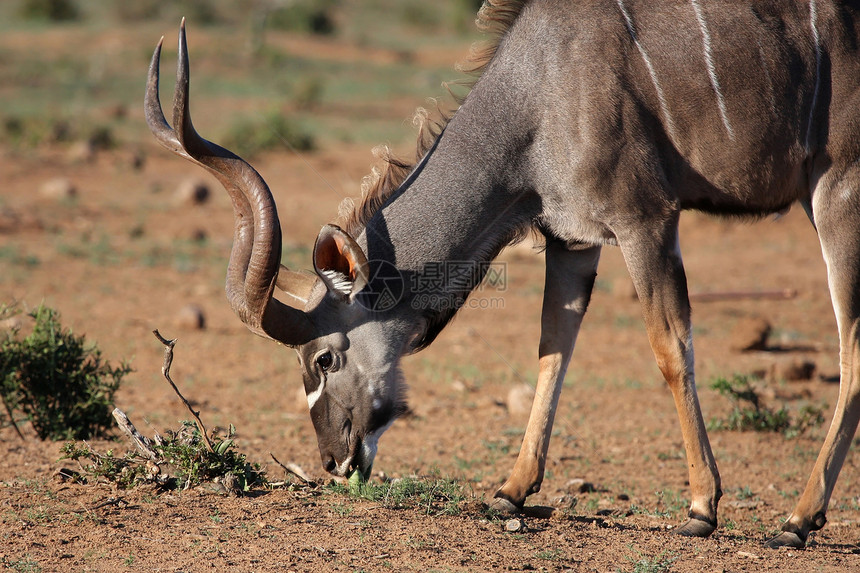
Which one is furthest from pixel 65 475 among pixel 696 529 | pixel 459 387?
pixel 459 387

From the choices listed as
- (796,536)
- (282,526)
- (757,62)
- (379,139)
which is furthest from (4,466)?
(379,139)

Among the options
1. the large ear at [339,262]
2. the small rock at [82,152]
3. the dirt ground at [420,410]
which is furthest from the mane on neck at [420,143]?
the small rock at [82,152]

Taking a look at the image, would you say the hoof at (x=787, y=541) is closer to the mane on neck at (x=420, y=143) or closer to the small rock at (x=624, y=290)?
the mane on neck at (x=420, y=143)

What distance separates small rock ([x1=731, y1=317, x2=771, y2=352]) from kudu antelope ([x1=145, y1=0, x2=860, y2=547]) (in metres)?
4.41

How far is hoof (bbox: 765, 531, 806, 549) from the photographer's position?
16.2 feet

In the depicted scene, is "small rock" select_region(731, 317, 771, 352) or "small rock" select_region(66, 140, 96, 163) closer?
"small rock" select_region(731, 317, 771, 352)

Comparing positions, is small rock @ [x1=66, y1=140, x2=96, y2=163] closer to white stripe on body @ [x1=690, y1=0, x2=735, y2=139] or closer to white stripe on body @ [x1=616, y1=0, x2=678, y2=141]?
white stripe on body @ [x1=616, y1=0, x2=678, y2=141]

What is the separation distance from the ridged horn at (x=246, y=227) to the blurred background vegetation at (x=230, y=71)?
7456 mm

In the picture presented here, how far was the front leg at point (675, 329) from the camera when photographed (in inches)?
199

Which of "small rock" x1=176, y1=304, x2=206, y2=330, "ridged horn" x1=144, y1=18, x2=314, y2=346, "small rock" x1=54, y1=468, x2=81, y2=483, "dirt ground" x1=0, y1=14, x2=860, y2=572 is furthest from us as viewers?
"small rock" x1=176, y1=304, x2=206, y2=330

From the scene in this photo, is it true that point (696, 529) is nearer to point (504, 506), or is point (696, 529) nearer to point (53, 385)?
point (504, 506)

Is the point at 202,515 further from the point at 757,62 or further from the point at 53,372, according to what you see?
the point at 757,62

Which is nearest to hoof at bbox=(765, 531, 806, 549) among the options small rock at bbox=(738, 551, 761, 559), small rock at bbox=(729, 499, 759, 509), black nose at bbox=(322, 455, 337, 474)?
small rock at bbox=(738, 551, 761, 559)

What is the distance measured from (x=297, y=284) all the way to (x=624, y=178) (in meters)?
1.92
